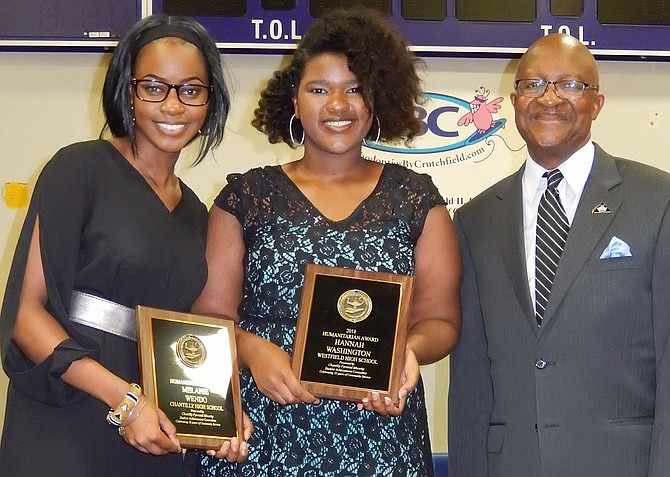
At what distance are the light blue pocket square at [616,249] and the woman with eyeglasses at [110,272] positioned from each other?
3.37 feet

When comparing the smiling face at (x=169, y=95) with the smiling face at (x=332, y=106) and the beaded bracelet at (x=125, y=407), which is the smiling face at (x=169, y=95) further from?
the beaded bracelet at (x=125, y=407)

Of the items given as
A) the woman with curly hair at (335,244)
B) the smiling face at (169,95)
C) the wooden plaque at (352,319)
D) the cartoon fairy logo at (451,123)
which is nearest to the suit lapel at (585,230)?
the woman with curly hair at (335,244)

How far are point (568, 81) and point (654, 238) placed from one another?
50 centimetres

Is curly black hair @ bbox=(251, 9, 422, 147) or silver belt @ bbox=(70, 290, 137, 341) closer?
silver belt @ bbox=(70, 290, 137, 341)

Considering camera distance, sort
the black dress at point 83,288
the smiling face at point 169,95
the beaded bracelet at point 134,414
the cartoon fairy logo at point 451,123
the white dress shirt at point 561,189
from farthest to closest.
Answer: the cartoon fairy logo at point 451,123
the white dress shirt at point 561,189
the smiling face at point 169,95
the black dress at point 83,288
the beaded bracelet at point 134,414

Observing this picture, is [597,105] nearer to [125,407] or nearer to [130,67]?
[130,67]

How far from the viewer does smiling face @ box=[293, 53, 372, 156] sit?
255 cm

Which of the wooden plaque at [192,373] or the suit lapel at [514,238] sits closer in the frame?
the wooden plaque at [192,373]

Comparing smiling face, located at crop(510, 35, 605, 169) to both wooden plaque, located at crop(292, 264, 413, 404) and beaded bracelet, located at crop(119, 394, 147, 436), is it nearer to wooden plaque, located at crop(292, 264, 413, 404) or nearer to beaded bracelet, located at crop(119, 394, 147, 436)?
wooden plaque, located at crop(292, 264, 413, 404)

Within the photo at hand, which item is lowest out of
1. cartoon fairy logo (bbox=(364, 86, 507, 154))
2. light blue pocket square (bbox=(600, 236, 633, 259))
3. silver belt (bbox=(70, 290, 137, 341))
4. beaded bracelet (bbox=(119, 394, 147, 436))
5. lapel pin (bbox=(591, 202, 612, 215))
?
beaded bracelet (bbox=(119, 394, 147, 436))

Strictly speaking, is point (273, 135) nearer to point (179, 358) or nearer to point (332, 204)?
point (332, 204)

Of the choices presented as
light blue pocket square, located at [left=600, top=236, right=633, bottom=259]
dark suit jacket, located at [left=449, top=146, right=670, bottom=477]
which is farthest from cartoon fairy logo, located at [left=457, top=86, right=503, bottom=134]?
light blue pocket square, located at [left=600, top=236, right=633, bottom=259]

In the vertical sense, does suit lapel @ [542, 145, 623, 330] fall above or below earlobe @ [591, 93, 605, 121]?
below

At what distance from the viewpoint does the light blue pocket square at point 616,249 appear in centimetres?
248
